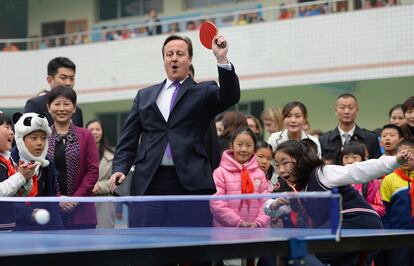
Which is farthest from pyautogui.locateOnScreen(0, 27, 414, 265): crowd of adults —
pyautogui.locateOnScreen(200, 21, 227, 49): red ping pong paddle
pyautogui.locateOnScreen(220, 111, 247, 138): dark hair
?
pyautogui.locateOnScreen(220, 111, 247, 138): dark hair

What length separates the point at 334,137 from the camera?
8828mm

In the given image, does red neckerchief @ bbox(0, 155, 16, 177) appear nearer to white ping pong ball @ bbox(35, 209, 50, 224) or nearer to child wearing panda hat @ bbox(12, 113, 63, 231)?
child wearing panda hat @ bbox(12, 113, 63, 231)

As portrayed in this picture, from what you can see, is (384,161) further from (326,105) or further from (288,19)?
(326,105)

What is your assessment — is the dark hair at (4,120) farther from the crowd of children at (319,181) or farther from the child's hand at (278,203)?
the child's hand at (278,203)

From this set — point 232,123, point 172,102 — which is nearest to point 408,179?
point 232,123

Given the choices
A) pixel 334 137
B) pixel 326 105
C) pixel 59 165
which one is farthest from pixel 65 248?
pixel 326 105

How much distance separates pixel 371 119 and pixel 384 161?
17.2 m

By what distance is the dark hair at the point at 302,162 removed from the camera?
5.64 m

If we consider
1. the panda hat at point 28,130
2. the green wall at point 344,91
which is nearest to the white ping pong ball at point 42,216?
the panda hat at point 28,130

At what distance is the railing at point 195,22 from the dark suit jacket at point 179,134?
14329mm

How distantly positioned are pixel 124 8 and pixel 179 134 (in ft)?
73.2

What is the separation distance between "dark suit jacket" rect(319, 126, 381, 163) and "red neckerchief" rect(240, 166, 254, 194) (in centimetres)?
143

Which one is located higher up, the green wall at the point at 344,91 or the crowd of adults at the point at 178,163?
the green wall at the point at 344,91

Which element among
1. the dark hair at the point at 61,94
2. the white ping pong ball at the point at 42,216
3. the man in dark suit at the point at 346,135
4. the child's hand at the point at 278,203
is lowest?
the white ping pong ball at the point at 42,216
